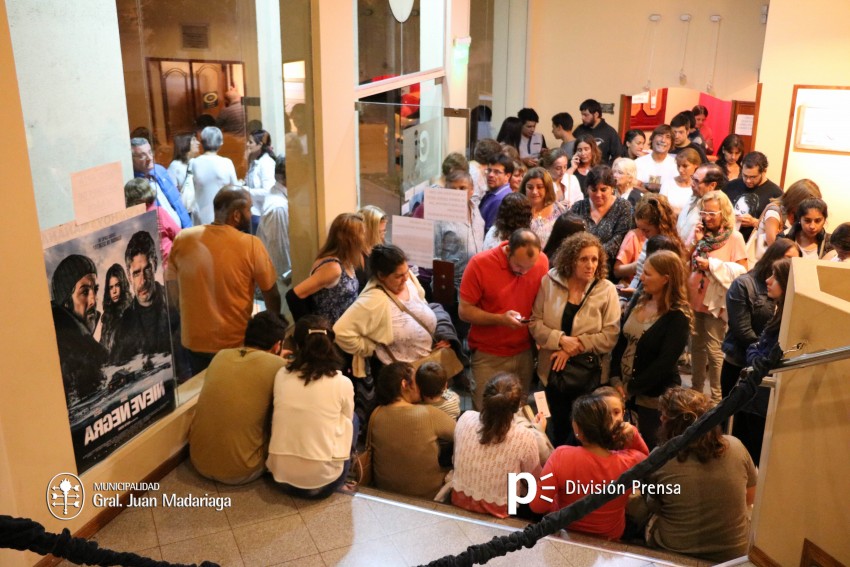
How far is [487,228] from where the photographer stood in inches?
233

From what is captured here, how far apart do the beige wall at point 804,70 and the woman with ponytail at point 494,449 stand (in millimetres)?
5777

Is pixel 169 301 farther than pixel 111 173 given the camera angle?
Yes

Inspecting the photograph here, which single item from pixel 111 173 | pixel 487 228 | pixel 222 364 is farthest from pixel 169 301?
pixel 487 228

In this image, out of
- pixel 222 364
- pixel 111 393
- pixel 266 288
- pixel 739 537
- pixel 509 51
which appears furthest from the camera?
pixel 509 51

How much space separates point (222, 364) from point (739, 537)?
2469mm

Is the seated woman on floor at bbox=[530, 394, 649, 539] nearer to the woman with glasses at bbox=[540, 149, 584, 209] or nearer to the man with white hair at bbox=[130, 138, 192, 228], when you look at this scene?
the man with white hair at bbox=[130, 138, 192, 228]

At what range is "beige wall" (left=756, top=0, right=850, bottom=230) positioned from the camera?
7.69 metres

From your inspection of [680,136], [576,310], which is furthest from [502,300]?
[680,136]

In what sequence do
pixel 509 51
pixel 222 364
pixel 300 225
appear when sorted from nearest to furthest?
pixel 222 364 → pixel 300 225 → pixel 509 51

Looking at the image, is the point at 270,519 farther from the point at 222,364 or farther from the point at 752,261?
the point at 752,261

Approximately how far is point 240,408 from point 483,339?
1494mm

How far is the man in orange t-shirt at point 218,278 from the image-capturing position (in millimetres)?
Result: 4219

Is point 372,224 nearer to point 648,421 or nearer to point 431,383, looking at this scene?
point 431,383

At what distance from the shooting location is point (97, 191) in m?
3.42
